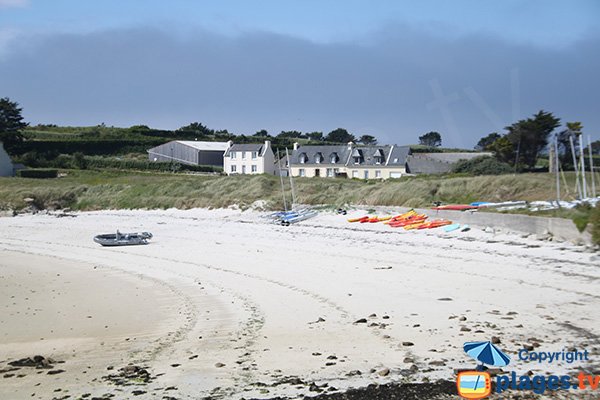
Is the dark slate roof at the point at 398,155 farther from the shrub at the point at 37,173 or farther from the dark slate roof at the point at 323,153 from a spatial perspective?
the shrub at the point at 37,173

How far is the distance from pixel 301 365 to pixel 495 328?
9.69 ft

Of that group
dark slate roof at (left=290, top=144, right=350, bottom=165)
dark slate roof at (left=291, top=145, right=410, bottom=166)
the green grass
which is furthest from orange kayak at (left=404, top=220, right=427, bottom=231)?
dark slate roof at (left=290, top=144, right=350, bottom=165)

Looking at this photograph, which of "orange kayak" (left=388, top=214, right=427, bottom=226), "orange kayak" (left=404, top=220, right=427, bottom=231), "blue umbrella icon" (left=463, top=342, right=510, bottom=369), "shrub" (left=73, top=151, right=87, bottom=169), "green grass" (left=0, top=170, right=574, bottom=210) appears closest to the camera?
"blue umbrella icon" (left=463, top=342, right=510, bottom=369)

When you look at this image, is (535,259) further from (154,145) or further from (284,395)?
(154,145)

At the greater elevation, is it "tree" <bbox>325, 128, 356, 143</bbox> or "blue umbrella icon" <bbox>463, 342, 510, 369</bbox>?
"tree" <bbox>325, 128, 356, 143</bbox>

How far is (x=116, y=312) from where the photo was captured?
11.6 metres

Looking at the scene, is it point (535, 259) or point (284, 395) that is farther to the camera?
point (535, 259)

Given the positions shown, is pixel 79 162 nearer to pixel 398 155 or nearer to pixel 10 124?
pixel 10 124

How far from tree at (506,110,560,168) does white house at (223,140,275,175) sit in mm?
20690

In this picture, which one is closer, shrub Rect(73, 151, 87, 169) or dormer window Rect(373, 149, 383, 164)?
dormer window Rect(373, 149, 383, 164)

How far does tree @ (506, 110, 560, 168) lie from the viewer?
39375 mm

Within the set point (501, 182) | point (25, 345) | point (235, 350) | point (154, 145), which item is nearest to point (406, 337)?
point (235, 350)

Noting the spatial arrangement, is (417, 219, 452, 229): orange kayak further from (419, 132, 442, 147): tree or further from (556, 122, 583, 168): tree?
(419, 132, 442, 147): tree

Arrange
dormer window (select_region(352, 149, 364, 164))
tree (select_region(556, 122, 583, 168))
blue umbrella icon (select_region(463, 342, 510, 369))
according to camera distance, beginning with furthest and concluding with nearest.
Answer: dormer window (select_region(352, 149, 364, 164)), tree (select_region(556, 122, 583, 168)), blue umbrella icon (select_region(463, 342, 510, 369))
